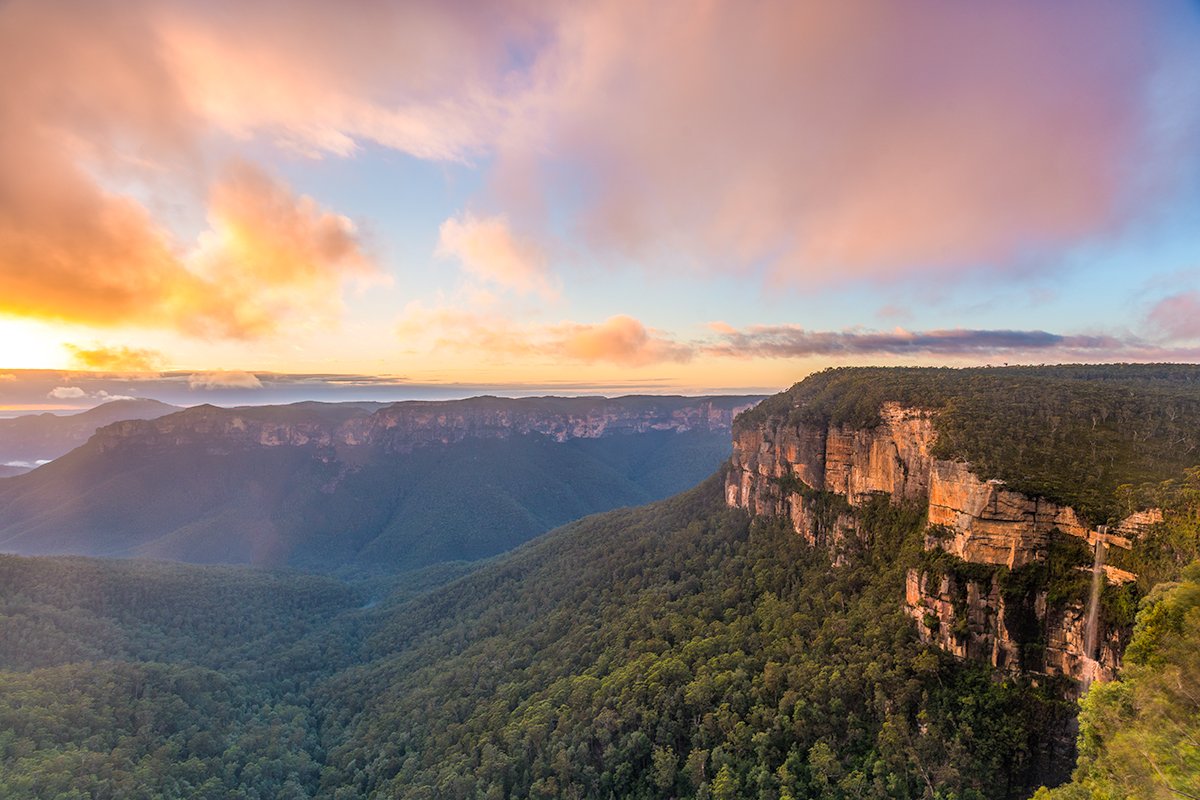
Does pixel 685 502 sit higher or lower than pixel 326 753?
higher

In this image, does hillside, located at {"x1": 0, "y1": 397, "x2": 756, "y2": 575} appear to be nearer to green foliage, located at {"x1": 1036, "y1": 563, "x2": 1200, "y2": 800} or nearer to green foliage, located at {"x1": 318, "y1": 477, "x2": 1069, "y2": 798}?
green foliage, located at {"x1": 318, "y1": 477, "x2": 1069, "y2": 798}

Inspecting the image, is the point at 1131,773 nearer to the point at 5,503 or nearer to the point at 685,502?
the point at 685,502

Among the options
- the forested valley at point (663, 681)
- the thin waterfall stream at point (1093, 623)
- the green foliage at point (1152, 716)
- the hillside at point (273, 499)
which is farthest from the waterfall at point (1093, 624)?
the hillside at point (273, 499)

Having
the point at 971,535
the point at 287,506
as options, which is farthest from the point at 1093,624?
the point at 287,506

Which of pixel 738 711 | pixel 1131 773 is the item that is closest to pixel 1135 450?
pixel 1131 773

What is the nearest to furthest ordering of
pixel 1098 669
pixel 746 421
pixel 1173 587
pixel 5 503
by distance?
pixel 1173 587 → pixel 1098 669 → pixel 746 421 → pixel 5 503

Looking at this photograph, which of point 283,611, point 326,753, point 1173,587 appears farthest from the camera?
point 283,611
